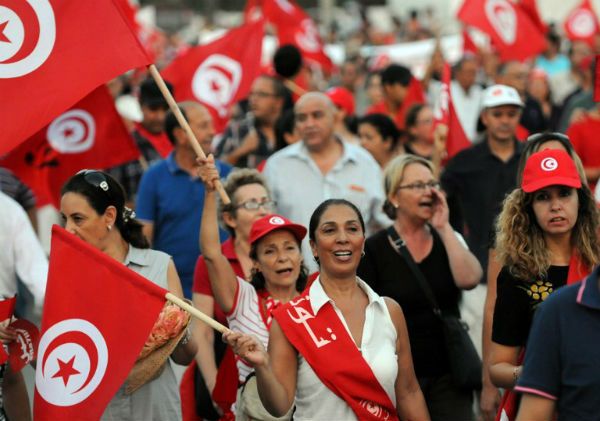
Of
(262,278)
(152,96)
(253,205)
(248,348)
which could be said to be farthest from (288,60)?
(248,348)

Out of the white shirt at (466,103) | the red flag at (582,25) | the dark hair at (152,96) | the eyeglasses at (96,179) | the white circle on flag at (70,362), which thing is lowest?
the white circle on flag at (70,362)

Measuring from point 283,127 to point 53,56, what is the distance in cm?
431

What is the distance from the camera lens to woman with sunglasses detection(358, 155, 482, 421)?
716 cm

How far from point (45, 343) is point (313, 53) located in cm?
1108

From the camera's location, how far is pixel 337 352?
5672 mm

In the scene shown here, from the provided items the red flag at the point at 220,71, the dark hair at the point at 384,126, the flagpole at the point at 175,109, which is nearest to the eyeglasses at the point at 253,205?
the flagpole at the point at 175,109

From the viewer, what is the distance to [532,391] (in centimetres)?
A: 459

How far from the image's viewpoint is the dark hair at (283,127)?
10828 mm

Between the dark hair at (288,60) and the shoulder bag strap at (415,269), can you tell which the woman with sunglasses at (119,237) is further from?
the dark hair at (288,60)

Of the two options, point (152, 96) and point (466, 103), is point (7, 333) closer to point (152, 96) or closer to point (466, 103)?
point (152, 96)

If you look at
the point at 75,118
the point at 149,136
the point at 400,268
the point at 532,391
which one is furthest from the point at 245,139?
the point at 532,391

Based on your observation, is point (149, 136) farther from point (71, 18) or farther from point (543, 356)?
point (543, 356)

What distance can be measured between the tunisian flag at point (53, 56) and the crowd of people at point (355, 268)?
0.39 meters

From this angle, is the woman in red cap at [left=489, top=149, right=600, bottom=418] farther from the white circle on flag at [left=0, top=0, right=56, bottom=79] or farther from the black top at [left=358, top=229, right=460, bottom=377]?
the white circle on flag at [left=0, top=0, right=56, bottom=79]
